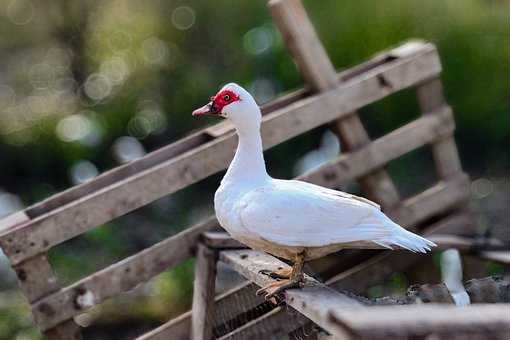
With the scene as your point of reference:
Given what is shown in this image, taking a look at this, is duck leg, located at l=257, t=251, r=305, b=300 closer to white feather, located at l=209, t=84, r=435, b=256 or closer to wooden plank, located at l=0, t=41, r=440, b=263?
white feather, located at l=209, t=84, r=435, b=256

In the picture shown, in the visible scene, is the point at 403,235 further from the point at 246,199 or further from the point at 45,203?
the point at 45,203

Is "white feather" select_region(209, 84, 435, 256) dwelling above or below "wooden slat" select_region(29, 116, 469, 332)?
above

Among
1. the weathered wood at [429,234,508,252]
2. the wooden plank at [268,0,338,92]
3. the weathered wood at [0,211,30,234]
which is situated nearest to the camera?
the weathered wood at [0,211,30,234]

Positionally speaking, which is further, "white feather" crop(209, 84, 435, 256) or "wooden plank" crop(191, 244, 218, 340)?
"wooden plank" crop(191, 244, 218, 340)

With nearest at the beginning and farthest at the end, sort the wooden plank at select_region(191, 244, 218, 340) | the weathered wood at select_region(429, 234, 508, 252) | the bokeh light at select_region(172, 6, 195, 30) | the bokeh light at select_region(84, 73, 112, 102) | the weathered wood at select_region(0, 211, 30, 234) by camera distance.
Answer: the weathered wood at select_region(0, 211, 30, 234) → the wooden plank at select_region(191, 244, 218, 340) → the weathered wood at select_region(429, 234, 508, 252) → the bokeh light at select_region(84, 73, 112, 102) → the bokeh light at select_region(172, 6, 195, 30)

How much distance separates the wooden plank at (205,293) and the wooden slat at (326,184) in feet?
0.35

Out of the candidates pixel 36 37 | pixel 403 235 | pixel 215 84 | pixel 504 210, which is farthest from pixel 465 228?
pixel 36 37

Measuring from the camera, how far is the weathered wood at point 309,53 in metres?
4.12

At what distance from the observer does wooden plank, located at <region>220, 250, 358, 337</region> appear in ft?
8.47

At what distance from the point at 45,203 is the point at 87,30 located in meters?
4.69

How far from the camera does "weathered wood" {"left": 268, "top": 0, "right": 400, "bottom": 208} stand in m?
4.12

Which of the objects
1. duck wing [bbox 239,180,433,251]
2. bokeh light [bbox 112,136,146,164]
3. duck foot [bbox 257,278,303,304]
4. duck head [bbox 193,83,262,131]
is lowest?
bokeh light [bbox 112,136,146,164]

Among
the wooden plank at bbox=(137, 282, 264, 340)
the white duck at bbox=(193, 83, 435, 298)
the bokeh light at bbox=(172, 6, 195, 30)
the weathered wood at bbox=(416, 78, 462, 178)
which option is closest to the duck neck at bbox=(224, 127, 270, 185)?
the white duck at bbox=(193, 83, 435, 298)

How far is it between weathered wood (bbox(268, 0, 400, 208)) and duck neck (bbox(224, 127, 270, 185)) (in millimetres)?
1042
